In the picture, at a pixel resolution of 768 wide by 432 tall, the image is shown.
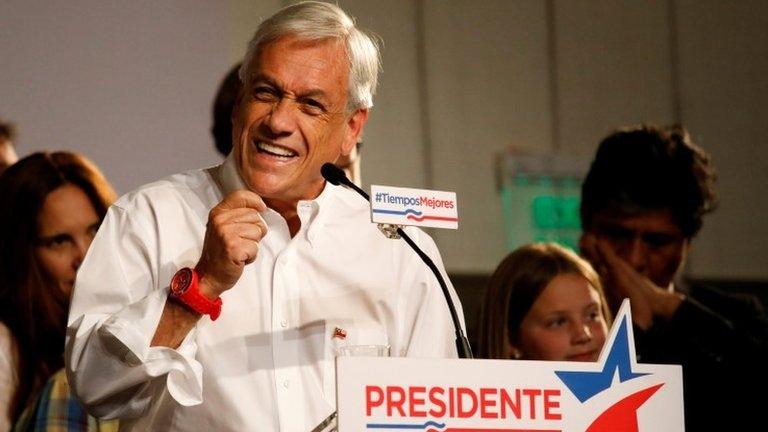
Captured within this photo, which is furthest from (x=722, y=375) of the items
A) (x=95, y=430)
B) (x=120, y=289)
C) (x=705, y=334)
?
(x=120, y=289)

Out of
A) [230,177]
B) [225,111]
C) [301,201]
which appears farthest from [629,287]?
[230,177]

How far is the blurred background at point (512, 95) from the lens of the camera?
11.5ft

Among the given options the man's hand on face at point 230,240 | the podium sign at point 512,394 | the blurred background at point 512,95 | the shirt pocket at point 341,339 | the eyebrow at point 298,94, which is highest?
the blurred background at point 512,95

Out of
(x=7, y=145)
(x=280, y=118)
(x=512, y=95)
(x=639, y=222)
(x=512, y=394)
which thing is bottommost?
(x=512, y=394)

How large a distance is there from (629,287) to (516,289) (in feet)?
1.33

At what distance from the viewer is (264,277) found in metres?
2.06

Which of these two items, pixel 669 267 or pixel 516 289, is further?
pixel 669 267

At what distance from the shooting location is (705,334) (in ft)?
10.4

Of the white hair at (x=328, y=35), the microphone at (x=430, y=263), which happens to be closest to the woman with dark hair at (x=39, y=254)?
the white hair at (x=328, y=35)

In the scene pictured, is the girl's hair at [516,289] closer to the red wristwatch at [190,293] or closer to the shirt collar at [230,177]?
the shirt collar at [230,177]

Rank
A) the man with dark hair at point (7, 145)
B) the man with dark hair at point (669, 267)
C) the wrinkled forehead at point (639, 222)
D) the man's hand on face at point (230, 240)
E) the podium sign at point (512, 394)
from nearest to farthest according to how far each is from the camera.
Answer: the podium sign at point (512, 394) < the man's hand on face at point (230, 240) < the man with dark hair at point (669, 267) < the man with dark hair at point (7, 145) < the wrinkled forehead at point (639, 222)

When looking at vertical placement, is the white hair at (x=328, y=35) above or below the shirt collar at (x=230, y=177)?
above

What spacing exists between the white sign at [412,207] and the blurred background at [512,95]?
183cm

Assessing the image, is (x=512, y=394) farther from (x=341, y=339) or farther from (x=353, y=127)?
(x=353, y=127)
